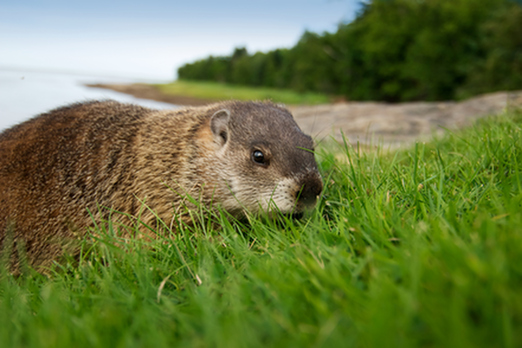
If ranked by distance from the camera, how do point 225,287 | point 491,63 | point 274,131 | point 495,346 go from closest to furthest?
point 495,346 → point 225,287 → point 274,131 → point 491,63

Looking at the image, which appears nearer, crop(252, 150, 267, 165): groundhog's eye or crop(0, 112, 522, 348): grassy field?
crop(0, 112, 522, 348): grassy field

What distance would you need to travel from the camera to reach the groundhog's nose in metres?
3.25

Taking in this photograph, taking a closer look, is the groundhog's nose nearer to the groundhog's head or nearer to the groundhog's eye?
the groundhog's head

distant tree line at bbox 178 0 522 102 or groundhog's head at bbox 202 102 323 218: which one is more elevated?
distant tree line at bbox 178 0 522 102

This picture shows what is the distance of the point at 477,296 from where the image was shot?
1326mm

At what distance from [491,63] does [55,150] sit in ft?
83.5

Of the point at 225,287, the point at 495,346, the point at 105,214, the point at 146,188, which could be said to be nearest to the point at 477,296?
the point at 495,346

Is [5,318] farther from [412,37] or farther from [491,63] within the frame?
[412,37]

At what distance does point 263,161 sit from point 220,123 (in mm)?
730

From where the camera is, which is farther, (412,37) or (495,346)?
(412,37)

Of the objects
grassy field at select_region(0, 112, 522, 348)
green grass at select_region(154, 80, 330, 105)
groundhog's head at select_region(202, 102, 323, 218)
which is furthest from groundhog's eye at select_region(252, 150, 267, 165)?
green grass at select_region(154, 80, 330, 105)

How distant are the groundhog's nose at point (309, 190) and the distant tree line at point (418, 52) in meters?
23.5

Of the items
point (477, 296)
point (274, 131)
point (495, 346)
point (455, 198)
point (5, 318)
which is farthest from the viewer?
point (274, 131)

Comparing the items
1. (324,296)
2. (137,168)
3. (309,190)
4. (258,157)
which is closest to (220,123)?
(258,157)
